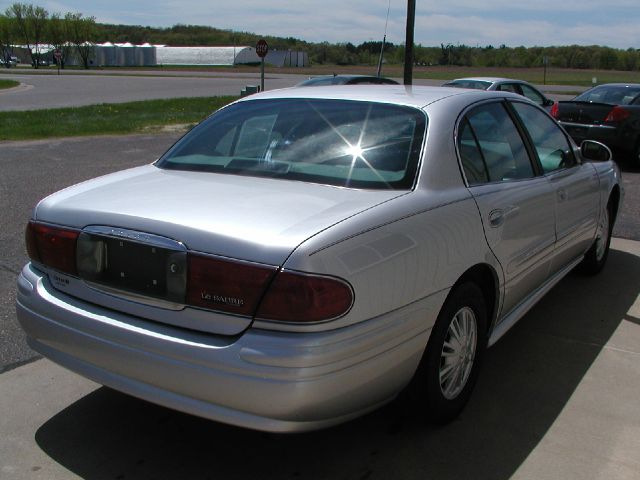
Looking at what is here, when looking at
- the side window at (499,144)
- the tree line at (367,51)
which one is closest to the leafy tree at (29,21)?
the tree line at (367,51)

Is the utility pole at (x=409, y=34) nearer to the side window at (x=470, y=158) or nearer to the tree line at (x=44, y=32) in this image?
the side window at (x=470, y=158)

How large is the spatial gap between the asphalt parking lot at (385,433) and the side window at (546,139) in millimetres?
1111

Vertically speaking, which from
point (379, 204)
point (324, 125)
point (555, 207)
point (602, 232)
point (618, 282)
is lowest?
point (618, 282)

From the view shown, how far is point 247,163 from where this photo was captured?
11.0 ft

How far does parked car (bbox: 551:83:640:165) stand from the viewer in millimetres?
11648

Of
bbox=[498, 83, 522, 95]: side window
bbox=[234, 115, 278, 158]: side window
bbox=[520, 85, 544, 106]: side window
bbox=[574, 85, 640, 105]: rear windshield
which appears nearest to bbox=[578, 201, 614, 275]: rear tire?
bbox=[234, 115, 278, 158]: side window

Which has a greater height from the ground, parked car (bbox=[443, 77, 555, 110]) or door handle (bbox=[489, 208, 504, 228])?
parked car (bbox=[443, 77, 555, 110])

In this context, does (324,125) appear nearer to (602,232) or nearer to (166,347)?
(166,347)

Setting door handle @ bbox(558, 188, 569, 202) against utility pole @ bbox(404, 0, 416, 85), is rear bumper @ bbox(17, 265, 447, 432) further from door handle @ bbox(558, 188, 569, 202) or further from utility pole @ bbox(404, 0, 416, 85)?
utility pole @ bbox(404, 0, 416, 85)

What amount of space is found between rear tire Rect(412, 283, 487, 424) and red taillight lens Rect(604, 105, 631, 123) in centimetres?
959

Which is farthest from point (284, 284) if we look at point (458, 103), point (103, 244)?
point (458, 103)

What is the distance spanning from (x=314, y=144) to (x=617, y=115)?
9.93m

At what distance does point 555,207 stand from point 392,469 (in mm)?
2009

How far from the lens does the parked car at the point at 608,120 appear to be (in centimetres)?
1165
